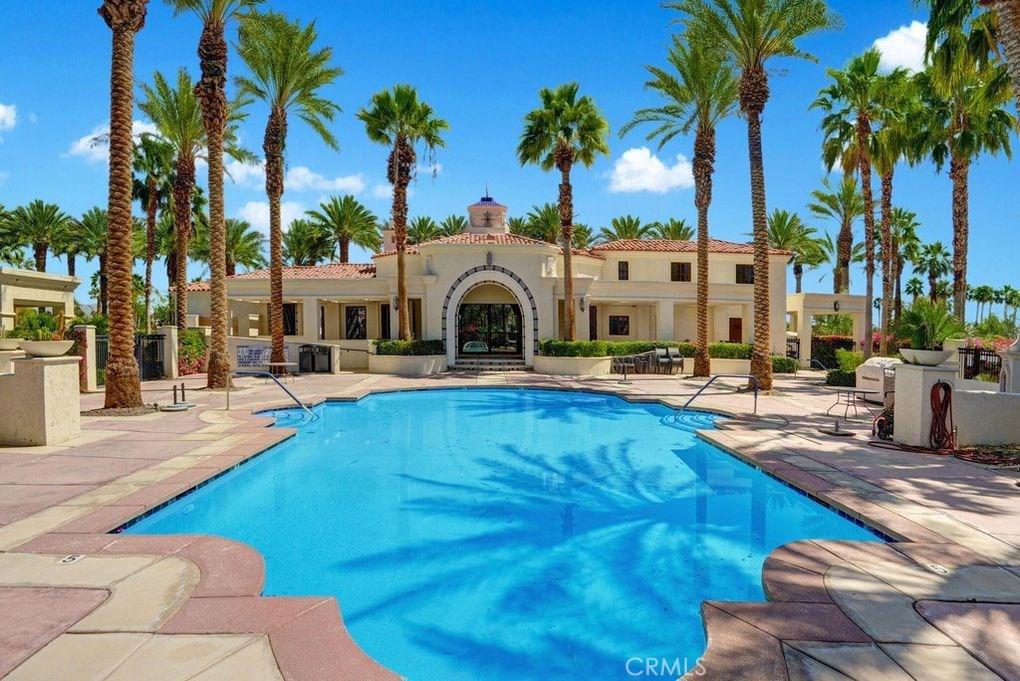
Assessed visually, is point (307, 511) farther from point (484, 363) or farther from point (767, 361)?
point (484, 363)

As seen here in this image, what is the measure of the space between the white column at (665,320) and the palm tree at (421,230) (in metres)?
23.4

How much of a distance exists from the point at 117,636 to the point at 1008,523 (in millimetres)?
8309

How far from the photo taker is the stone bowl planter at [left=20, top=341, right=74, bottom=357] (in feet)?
30.3

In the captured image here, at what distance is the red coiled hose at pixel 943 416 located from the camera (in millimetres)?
9305

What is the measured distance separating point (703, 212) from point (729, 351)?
269 inches

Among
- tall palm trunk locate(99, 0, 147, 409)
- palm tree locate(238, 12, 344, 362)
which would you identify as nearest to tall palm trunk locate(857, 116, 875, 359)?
palm tree locate(238, 12, 344, 362)

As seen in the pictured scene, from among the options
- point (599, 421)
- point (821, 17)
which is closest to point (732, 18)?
point (821, 17)

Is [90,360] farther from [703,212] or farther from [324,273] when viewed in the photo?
[703,212]

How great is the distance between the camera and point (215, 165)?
59.7 ft

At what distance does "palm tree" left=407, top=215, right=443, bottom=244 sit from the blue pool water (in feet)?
118

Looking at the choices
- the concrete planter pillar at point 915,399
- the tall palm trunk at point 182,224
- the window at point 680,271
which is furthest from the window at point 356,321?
the concrete planter pillar at point 915,399

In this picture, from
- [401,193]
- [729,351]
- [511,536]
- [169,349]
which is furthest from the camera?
[729,351]

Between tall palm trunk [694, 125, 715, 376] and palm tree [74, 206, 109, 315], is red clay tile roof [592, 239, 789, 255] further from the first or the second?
palm tree [74, 206, 109, 315]

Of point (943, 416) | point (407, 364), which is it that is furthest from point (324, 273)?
point (943, 416)
